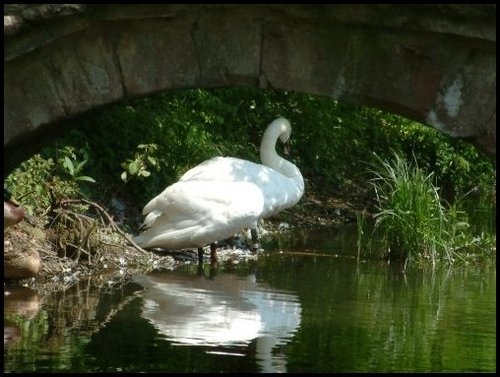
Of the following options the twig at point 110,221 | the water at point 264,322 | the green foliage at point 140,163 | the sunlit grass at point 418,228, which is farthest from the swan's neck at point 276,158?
the twig at point 110,221

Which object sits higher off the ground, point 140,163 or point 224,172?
point 140,163

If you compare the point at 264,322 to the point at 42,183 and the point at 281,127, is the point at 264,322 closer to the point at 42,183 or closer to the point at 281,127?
the point at 42,183

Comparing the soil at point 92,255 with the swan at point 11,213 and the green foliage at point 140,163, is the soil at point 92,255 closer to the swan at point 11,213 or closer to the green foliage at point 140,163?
the swan at point 11,213

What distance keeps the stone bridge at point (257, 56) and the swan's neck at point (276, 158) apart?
20.1 feet

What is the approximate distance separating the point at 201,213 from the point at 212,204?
0.42 ft

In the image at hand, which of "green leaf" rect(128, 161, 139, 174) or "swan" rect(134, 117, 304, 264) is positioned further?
"green leaf" rect(128, 161, 139, 174)

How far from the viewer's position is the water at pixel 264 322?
768 cm

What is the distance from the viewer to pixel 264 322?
356 inches

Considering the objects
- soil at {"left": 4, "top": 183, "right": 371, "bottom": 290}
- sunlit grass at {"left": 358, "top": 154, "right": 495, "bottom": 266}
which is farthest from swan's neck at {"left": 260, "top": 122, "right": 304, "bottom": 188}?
sunlit grass at {"left": 358, "top": 154, "right": 495, "bottom": 266}

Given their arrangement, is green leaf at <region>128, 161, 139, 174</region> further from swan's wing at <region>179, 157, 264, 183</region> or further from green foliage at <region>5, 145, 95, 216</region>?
swan's wing at <region>179, 157, 264, 183</region>

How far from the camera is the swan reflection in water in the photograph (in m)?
8.27

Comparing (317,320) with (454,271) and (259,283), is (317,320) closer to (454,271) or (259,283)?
(259,283)

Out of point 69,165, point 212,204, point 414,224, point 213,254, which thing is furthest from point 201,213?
point 414,224

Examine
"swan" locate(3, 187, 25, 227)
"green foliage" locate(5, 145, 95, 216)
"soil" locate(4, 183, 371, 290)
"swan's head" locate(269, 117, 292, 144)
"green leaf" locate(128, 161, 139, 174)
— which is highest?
"swan's head" locate(269, 117, 292, 144)
